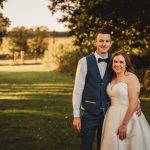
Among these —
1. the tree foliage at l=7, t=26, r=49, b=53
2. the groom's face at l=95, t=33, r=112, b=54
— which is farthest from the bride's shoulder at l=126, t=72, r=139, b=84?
the tree foliage at l=7, t=26, r=49, b=53

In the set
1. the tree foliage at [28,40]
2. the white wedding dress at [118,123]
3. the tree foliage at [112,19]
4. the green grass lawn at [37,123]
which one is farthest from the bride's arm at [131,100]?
the tree foliage at [28,40]

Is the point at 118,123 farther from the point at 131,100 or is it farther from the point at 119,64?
the point at 119,64

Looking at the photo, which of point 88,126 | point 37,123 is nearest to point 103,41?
point 88,126

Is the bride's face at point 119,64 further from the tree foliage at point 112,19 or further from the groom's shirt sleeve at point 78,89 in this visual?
the tree foliage at point 112,19

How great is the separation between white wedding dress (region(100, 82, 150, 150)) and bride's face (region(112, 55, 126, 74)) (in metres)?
0.20

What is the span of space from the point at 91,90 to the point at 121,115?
0.59 metres

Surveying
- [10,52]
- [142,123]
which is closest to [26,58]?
[10,52]

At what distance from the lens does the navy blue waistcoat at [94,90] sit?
6.46m

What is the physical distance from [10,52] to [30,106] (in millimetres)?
78910

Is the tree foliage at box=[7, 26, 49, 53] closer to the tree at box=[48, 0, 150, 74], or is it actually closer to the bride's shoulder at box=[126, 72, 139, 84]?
the tree at box=[48, 0, 150, 74]

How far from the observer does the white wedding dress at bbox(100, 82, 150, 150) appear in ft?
21.3

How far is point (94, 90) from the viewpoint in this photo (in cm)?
645

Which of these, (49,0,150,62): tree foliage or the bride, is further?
(49,0,150,62): tree foliage

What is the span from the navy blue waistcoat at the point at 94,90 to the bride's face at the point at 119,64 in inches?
5.3
